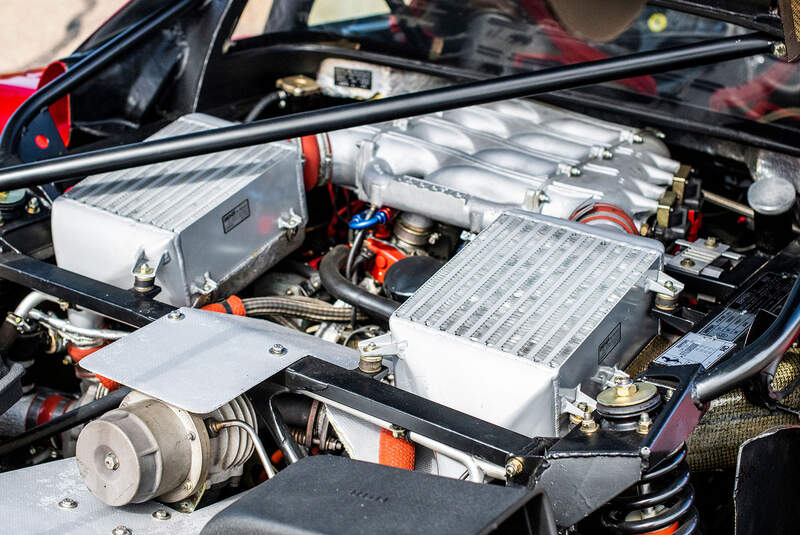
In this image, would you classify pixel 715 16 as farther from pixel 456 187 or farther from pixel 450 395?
pixel 450 395

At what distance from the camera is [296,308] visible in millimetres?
2150

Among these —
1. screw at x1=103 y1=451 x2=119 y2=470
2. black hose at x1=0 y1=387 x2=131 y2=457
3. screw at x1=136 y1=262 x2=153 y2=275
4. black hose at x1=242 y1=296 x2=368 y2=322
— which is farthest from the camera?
black hose at x1=242 y1=296 x2=368 y2=322

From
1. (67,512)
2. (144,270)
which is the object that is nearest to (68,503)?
(67,512)

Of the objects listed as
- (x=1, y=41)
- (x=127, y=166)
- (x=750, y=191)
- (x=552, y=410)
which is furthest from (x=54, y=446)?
(x=1, y=41)

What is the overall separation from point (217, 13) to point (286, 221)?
2.43 ft

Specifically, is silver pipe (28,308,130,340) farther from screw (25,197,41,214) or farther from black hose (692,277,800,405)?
black hose (692,277,800,405)

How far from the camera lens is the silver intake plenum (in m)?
2.18

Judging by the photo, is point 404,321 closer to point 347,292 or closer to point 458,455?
point 458,455

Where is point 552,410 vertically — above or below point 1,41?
above

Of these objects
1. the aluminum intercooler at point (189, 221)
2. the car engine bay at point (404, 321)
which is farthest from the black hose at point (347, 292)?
the aluminum intercooler at point (189, 221)

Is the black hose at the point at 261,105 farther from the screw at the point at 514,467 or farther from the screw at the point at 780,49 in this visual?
the screw at the point at 514,467

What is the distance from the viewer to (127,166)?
1.95 metres

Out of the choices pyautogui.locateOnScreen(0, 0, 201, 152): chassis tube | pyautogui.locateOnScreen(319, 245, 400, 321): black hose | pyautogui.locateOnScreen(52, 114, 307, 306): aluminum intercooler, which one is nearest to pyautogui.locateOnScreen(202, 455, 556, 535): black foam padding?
pyautogui.locateOnScreen(319, 245, 400, 321): black hose

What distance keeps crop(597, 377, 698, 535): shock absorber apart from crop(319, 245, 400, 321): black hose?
0.61m
